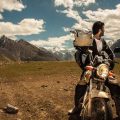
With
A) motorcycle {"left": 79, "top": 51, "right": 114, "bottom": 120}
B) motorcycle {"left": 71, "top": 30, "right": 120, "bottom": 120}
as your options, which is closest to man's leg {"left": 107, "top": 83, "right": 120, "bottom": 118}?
motorcycle {"left": 71, "top": 30, "right": 120, "bottom": 120}

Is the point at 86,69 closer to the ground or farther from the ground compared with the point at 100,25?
closer to the ground

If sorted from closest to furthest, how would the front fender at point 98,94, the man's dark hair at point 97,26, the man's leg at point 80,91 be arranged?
the front fender at point 98,94, the man's leg at point 80,91, the man's dark hair at point 97,26

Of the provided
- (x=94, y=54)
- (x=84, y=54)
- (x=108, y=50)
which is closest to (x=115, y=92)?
(x=94, y=54)

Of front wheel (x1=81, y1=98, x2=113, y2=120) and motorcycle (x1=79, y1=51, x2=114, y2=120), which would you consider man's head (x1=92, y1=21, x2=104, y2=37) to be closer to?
motorcycle (x1=79, y1=51, x2=114, y2=120)

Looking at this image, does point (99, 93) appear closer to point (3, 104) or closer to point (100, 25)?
point (100, 25)

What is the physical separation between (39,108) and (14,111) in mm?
1150

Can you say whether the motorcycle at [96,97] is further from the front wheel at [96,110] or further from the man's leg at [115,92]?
the man's leg at [115,92]

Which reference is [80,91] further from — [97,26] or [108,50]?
[97,26]

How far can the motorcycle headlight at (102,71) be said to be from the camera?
9664 millimetres

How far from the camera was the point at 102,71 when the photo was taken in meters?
9.73

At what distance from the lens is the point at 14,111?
559 inches

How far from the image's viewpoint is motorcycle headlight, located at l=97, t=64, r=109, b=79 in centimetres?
966

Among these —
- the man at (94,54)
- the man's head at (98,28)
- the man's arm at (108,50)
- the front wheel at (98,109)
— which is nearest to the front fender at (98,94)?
the front wheel at (98,109)

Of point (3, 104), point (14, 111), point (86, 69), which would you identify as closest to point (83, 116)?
point (86, 69)
